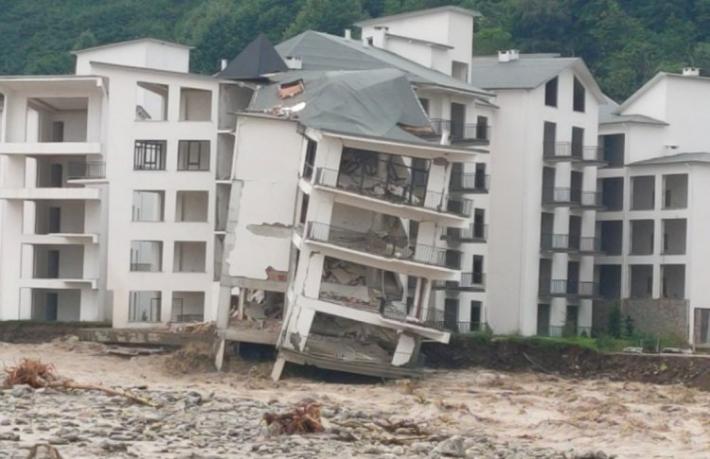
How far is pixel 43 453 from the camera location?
1682 inches

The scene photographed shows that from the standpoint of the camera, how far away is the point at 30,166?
89.9 metres

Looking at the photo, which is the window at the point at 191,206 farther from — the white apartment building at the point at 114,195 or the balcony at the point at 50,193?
the balcony at the point at 50,193

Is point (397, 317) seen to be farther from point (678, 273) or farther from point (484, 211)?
point (678, 273)

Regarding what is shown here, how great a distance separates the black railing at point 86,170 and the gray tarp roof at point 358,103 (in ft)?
27.4

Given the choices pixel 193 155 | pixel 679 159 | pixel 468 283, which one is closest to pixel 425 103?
pixel 468 283

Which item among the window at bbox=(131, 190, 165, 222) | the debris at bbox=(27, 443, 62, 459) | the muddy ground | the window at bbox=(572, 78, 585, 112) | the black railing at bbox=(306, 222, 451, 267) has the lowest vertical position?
the muddy ground

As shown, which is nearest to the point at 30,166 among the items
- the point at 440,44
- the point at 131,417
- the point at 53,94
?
the point at 53,94

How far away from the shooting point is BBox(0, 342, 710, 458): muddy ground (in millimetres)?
48875

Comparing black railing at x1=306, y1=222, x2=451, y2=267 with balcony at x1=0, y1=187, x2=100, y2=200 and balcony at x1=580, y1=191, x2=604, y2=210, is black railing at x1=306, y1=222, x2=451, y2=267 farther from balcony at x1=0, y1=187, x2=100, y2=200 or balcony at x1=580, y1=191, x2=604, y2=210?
balcony at x1=580, y1=191, x2=604, y2=210

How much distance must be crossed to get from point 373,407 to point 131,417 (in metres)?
10.6

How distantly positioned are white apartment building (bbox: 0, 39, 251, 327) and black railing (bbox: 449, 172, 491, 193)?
8.35 metres

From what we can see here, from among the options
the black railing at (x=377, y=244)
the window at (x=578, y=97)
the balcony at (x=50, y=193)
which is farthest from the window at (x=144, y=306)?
the window at (x=578, y=97)

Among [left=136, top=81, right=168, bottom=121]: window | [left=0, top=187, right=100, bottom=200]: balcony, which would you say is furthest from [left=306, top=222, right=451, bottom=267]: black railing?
Answer: [left=0, top=187, right=100, bottom=200]: balcony

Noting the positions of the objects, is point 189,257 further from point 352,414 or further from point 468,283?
point 352,414
